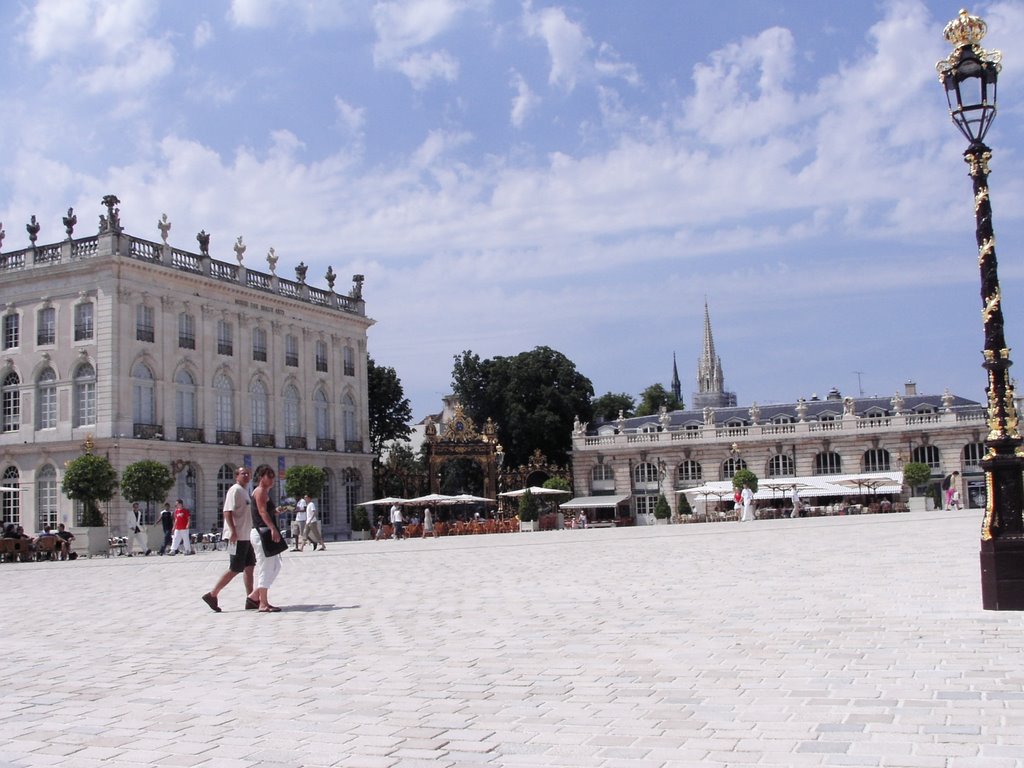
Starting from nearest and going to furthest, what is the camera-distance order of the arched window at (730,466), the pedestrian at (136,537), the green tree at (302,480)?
the pedestrian at (136,537)
the green tree at (302,480)
the arched window at (730,466)

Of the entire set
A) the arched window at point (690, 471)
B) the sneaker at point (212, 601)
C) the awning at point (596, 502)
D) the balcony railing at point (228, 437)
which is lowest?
the awning at point (596, 502)

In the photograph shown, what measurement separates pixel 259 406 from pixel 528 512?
12.4 meters

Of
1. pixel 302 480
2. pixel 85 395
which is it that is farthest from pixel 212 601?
pixel 85 395

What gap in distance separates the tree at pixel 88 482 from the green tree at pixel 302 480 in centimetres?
900

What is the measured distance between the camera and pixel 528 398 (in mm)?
67875

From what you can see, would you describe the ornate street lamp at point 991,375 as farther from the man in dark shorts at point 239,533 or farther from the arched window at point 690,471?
the arched window at point 690,471

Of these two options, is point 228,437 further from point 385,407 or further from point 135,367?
point 385,407

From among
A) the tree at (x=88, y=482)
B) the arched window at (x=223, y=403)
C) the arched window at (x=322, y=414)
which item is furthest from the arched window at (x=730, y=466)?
the tree at (x=88, y=482)

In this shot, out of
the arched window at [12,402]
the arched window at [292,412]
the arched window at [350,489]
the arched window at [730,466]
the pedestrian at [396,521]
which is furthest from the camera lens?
the arched window at [730,466]

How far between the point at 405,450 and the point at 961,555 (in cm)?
5365

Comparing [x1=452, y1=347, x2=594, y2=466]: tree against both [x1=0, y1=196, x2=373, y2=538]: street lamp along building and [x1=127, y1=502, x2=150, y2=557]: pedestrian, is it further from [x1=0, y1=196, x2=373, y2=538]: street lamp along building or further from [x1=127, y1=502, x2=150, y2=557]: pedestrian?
[x1=127, y1=502, x2=150, y2=557]: pedestrian

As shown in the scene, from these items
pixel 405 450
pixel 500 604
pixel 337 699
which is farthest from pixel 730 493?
pixel 337 699

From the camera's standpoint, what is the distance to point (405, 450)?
6844 cm

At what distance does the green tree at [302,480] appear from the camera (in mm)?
44188
